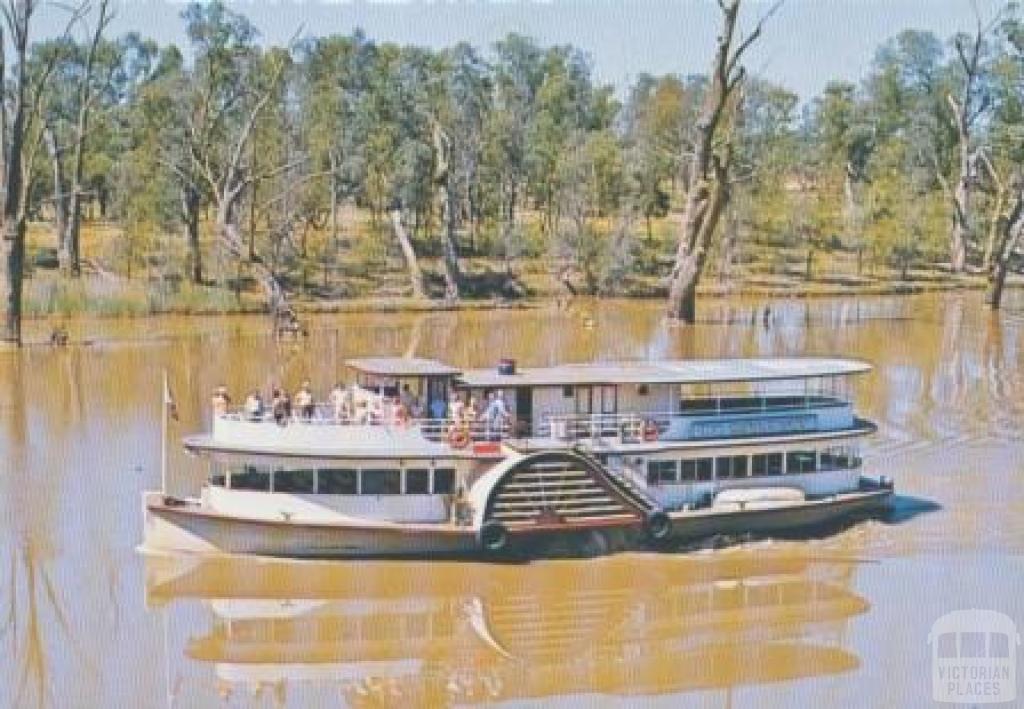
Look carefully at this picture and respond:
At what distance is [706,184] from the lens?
184ft

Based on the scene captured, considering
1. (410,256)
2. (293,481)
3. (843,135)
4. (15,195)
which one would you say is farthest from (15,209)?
(843,135)

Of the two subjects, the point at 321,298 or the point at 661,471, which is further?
the point at 321,298

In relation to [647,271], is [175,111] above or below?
above

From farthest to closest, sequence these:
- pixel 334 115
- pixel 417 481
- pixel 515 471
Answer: pixel 334 115 < pixel 417 481 < pixel 515 471

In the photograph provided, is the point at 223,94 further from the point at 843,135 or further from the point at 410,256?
the point at 843,135

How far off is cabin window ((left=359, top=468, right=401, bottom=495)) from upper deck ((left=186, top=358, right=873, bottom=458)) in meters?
0.32

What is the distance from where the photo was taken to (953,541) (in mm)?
23859

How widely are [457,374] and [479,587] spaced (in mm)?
3491

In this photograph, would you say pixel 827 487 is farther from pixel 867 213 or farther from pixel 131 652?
pixel 867 213

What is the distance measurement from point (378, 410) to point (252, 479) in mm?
1906

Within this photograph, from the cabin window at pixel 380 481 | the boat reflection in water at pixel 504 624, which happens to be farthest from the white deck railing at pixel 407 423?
the boat reflection in water at pixel 504 624

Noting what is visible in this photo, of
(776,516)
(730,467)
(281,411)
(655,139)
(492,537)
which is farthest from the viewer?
(655,139)

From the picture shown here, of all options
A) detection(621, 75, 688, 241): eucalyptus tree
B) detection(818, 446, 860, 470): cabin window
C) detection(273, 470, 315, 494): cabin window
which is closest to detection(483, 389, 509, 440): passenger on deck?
detection(273, 470, 315, 494): cabin window

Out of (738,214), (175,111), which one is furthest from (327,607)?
(738,214)
